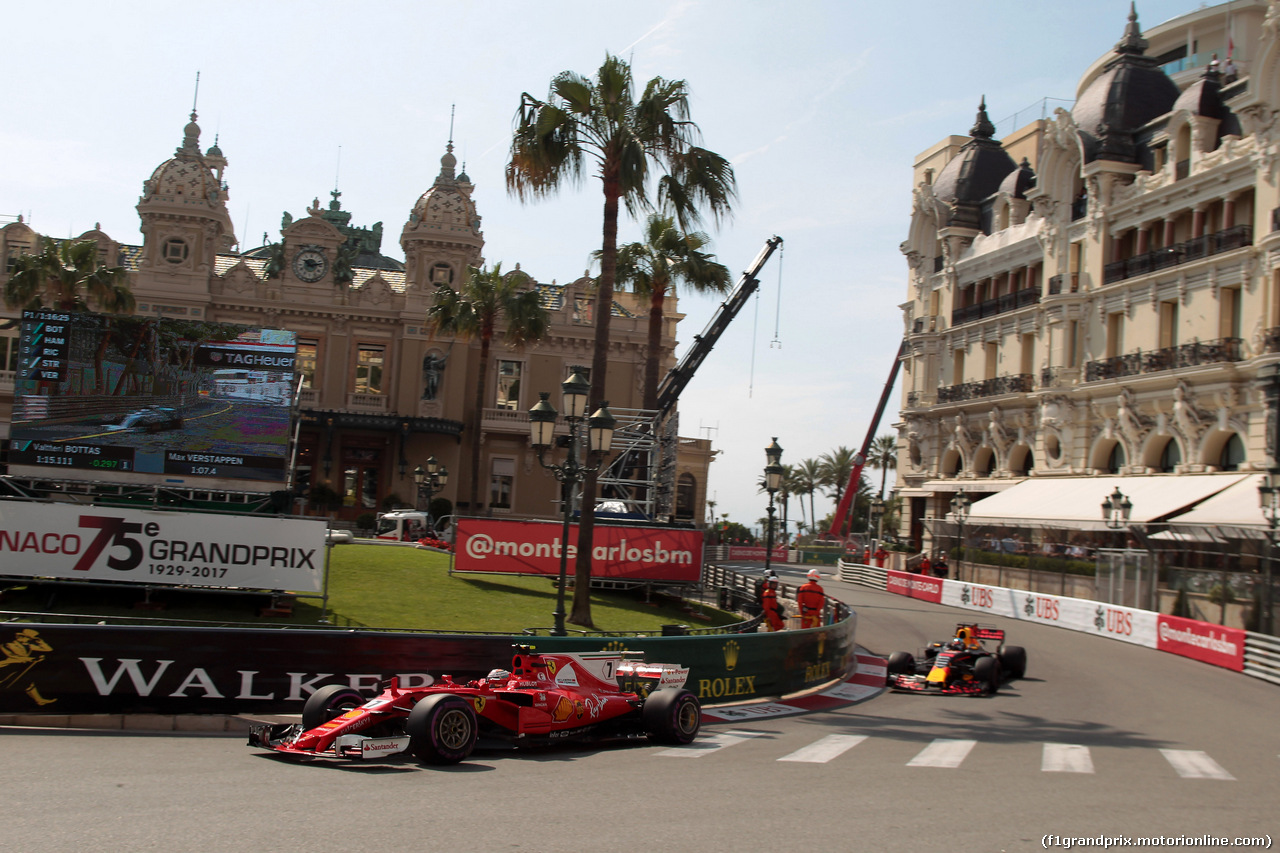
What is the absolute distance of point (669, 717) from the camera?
39.8ft

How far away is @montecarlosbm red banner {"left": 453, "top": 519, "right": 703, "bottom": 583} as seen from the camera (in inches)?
1006

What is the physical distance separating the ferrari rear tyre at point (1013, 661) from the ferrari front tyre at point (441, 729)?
502 inches

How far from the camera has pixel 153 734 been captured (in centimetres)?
1158

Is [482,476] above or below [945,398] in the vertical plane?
below

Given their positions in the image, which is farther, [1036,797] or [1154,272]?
[1154,272]

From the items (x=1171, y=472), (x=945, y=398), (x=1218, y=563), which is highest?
(x=945, y=398)

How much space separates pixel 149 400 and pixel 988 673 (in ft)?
60.0

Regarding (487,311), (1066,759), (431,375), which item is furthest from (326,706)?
(431,375)

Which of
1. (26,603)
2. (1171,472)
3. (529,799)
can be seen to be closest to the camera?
(529,799)

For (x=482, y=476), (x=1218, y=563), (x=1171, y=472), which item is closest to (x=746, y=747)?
(x=1218, y=563)

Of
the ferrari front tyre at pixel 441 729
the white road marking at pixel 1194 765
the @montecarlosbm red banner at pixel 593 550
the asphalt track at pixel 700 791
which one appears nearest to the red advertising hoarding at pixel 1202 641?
the asphalt track at pixel 700 791

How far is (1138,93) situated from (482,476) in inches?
1314

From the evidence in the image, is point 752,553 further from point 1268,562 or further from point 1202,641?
point 1268,562

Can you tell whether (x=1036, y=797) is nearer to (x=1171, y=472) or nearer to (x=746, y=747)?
(x=746, y=747)
